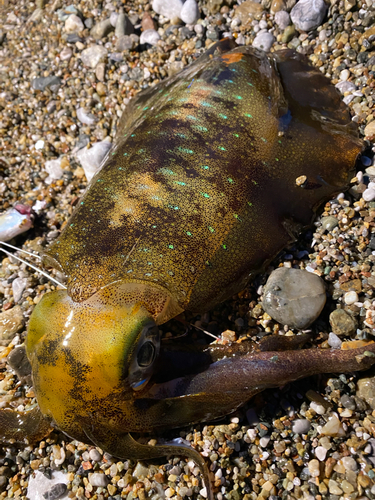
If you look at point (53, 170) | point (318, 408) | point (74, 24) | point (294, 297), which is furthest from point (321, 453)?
point (74, 24)

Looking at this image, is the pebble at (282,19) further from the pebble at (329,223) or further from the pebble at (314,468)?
the pebble at (314,468)

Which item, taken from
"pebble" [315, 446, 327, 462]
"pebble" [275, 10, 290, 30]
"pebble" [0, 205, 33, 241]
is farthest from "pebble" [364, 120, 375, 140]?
"pebble" [0, 205, 33, 241]

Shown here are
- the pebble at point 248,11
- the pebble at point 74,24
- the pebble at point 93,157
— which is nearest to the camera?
the pebble at point 93,157

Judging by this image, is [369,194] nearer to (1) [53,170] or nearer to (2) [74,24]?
(1) [53,170]

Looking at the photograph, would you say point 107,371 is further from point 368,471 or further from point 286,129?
point 286,129

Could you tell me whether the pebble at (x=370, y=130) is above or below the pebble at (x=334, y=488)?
above

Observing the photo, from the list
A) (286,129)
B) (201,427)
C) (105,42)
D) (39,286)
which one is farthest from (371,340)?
(105,42)

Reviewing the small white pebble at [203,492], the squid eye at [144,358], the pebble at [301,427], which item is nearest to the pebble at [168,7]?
the squid eye at [144,358]
